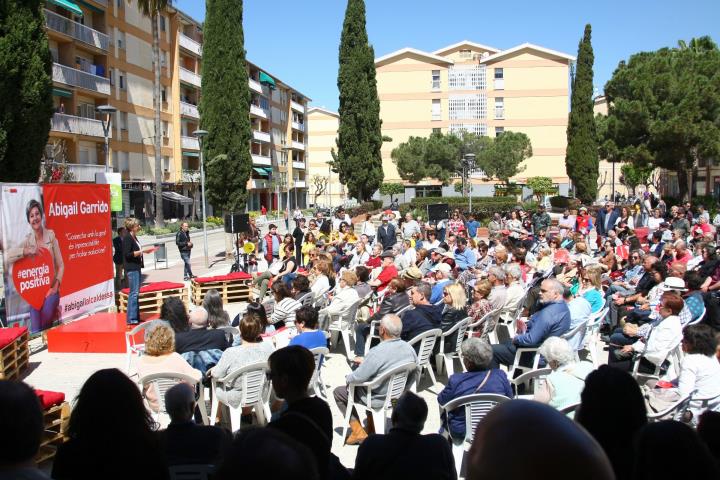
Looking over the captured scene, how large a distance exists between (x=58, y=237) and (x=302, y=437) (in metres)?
7.22

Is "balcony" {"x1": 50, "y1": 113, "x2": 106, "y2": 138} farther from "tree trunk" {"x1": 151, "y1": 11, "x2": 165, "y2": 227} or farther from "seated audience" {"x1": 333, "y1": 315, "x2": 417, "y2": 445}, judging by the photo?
"seated audience" {"x1": 333, "y1": 315, "x2": 417, "y2": 445}

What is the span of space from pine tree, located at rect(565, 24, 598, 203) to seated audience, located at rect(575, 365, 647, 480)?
41998 mm

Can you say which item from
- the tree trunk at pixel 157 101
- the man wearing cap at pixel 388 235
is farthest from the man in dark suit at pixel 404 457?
the tree trunk at pixel 157 101

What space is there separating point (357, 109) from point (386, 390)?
35.8m

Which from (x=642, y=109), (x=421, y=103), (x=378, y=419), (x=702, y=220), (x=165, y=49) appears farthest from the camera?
(x=421, y=103)

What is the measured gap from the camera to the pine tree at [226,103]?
28.2m

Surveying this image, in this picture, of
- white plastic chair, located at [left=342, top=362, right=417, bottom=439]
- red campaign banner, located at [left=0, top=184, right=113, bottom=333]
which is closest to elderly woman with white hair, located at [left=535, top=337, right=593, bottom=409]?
white plastic chair, located at [left=342, top=362, right=417, bottom=439]

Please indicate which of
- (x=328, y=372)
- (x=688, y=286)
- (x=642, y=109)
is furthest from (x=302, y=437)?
(x=642, y=109)

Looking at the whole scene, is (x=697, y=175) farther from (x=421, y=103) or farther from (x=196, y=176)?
(x=196, y=176)

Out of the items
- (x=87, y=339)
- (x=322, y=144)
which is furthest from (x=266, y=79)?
(x=87, y=339)

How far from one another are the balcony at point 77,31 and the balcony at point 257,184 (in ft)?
89.6

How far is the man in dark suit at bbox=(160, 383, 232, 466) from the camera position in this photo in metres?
3.36

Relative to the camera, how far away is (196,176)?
158 feet

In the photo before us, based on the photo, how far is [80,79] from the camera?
3644 cm
